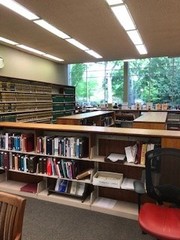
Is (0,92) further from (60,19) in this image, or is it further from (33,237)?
(33,237)

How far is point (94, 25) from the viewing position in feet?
14.8

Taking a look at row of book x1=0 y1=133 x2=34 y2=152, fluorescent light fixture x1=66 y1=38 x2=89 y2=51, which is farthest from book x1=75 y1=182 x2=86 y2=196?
fluorescent light fixture x1=66 y1=38 x2=89 y2=51

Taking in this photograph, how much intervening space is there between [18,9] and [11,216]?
355 centimetres

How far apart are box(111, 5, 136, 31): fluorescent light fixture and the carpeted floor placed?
3.22m

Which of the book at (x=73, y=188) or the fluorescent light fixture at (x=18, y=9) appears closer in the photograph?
the book at (x=73, y=188)

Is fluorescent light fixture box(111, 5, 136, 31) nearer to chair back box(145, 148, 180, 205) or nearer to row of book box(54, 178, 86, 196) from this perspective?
chair back box(145, 148, 180, 205)

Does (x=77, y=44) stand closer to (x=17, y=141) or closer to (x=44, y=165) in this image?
(x=17, y=141)

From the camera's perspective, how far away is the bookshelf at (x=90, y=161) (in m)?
2.88

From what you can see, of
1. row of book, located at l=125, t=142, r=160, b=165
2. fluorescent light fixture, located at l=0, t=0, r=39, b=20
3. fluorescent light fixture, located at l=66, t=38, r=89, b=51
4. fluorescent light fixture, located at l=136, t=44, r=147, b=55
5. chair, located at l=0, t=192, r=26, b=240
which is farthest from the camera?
fluorescent light fixture, located at l=136, t=44, r=147, b=55

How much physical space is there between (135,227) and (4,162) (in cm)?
221

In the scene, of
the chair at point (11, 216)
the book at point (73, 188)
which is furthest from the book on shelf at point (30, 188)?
the chair at point (11, 216)

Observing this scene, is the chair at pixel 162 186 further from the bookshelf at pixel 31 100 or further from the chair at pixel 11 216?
the bookshelf at pixel 31 100

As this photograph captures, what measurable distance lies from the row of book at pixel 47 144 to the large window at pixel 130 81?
6667mm

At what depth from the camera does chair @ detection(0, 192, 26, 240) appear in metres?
1.26
